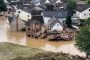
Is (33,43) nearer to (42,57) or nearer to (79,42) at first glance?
(79,42)

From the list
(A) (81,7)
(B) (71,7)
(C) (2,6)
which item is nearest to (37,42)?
(B) (71,7)

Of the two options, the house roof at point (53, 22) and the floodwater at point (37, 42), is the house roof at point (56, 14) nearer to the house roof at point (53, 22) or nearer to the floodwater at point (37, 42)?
the house roof at point (53, 22)

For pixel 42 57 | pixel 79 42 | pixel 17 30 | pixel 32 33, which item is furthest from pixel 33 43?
pixel 42 57

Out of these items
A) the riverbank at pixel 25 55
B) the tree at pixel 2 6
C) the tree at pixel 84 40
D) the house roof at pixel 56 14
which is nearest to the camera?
→ the riverbank at pixel 25 55

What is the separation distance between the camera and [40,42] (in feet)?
85.3

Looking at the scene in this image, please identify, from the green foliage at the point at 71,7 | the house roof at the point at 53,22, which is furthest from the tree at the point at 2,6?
the house roof at the point at 53,22

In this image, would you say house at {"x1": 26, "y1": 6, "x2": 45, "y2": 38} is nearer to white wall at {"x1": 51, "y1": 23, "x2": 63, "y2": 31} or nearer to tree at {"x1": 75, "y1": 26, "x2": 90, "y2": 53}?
white wall at {"x1": 51, "y1": 23, "x2": 63, "y2": 31}

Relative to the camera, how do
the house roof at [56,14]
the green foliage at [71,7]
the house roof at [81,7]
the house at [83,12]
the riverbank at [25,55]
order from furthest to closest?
the green foliage at [71,7]
the house roof at [81,7]
the house at [83,12]
the house roof at [56,14]
the riverbank at [25,55]

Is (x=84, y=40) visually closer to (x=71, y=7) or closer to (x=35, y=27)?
(x=35, y=27)

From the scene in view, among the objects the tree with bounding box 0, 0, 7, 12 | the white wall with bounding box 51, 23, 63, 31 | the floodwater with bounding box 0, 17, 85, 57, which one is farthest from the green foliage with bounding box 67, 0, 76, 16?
the tree with bounding box 0, 0, 7, 12

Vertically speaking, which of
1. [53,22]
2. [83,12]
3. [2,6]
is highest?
[83,12]

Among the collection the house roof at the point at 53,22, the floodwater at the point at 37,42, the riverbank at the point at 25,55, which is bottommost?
the floodwater at the point at 37,42

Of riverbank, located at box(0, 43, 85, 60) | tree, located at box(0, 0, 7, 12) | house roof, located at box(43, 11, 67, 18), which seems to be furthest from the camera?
tree, located at box(0, 0, 7, 12)

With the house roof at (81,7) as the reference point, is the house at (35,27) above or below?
below
